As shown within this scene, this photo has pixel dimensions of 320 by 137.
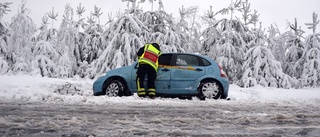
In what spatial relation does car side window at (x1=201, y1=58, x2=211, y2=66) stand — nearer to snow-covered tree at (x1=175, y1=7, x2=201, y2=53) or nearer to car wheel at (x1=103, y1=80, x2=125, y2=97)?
car wheel at (x1=103, y1=80, x2=125, y2=97)

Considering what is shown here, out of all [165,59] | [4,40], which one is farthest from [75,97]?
[4,40]

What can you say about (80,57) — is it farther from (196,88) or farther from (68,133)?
(68,133)

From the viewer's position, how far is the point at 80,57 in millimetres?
31734

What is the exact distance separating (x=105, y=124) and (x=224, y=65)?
1901 centimetres

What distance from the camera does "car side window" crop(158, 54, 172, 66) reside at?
994 cm

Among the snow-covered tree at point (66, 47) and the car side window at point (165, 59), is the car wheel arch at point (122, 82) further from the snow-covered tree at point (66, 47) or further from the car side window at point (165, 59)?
the snow-covered tree at point (66, 47)

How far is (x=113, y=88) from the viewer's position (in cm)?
976

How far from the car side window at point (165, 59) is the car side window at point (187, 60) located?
0.24 meters

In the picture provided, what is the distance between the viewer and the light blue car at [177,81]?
9.66 metres

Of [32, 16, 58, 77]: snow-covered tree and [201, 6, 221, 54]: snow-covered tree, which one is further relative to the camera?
[32, 16, 58, 77]: snow-covered tree

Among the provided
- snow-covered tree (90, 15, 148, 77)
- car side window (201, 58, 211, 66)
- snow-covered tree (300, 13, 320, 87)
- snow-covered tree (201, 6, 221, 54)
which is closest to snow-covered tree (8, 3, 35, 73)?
snow-covered tree (90, 15, 148, 77)

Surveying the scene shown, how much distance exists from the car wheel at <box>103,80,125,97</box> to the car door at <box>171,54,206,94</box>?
1.41m

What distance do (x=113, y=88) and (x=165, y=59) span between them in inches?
65.3

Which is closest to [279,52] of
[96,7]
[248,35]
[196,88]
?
[248,35]
